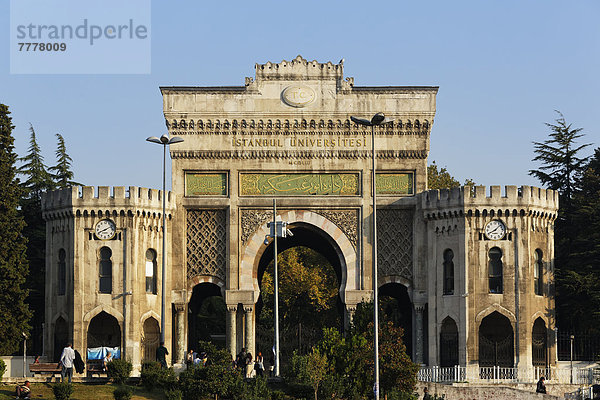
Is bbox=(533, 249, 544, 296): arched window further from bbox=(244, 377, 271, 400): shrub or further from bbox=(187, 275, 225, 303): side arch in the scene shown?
bbox=(244, 377, 271, 400): shrub

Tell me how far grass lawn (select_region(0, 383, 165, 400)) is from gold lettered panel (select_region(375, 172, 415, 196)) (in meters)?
16.5

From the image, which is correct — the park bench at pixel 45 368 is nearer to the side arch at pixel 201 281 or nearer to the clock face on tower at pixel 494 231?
the side arch at pixel 201 281

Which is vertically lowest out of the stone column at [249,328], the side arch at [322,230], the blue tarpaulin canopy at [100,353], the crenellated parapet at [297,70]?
the blue tarpaulin canopy at [100,353]

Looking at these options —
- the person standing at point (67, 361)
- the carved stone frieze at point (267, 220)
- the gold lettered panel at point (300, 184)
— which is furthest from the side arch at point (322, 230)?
the person standing at point (67, 361)

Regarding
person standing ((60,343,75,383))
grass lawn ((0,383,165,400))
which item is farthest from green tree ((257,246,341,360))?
grass lawn ((0,383,165,400))

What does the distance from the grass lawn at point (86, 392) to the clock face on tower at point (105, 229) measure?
10.1m

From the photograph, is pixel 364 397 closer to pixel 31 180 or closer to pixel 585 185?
pixel 585 185

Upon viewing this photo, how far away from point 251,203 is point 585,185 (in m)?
19.1

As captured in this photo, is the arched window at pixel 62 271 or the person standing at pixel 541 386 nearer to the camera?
the person standing at pixel 541 386

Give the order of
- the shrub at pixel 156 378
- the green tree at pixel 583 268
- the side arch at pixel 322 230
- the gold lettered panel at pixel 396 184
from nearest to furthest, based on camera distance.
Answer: the shrub at pixel 156 378 → the side arch at pixel 322 230 → the gold lettered panel at pixel 396 184 → the green tree at pixel 583 268

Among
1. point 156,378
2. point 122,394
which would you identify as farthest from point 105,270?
point 122,394

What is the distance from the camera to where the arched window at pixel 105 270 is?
51062 millimetres

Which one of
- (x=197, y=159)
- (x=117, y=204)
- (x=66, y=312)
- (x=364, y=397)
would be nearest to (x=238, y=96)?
(x=197, y=159)

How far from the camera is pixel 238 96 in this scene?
53375 mm
